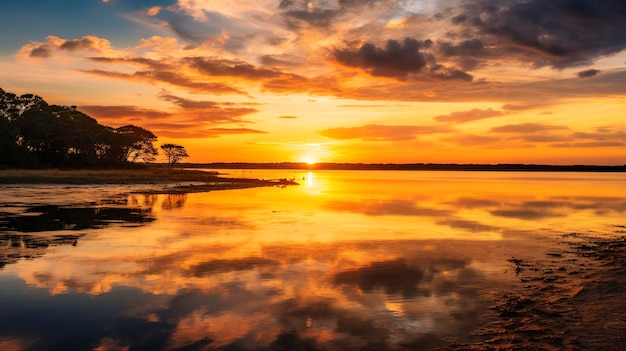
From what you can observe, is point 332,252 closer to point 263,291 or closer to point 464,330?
point 263,291

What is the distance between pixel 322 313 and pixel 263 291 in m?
2.85

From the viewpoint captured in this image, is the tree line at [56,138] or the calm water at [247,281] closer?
the calm water at [247,281]

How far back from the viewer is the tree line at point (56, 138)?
94125mm

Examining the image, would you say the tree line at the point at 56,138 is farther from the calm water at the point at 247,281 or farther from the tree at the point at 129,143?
the calm water at the point at 247,281

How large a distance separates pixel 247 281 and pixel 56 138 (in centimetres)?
9965

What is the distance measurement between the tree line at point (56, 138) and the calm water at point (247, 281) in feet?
234

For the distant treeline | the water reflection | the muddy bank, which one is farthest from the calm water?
the distant treeline

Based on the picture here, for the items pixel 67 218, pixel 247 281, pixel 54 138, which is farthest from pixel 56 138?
pixel 247 281

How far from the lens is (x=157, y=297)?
45.2 feet

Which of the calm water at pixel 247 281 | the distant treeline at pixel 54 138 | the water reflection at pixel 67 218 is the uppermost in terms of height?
the distant treeline at pixel 54 138

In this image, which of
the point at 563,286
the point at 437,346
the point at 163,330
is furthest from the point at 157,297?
the point at 563,286

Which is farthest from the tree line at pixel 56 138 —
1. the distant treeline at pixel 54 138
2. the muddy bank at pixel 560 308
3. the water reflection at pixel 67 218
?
the muddy bank at pixel 560 308

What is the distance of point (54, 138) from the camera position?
331 feet

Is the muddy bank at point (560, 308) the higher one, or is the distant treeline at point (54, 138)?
the distant treeline at point (54, 138)
